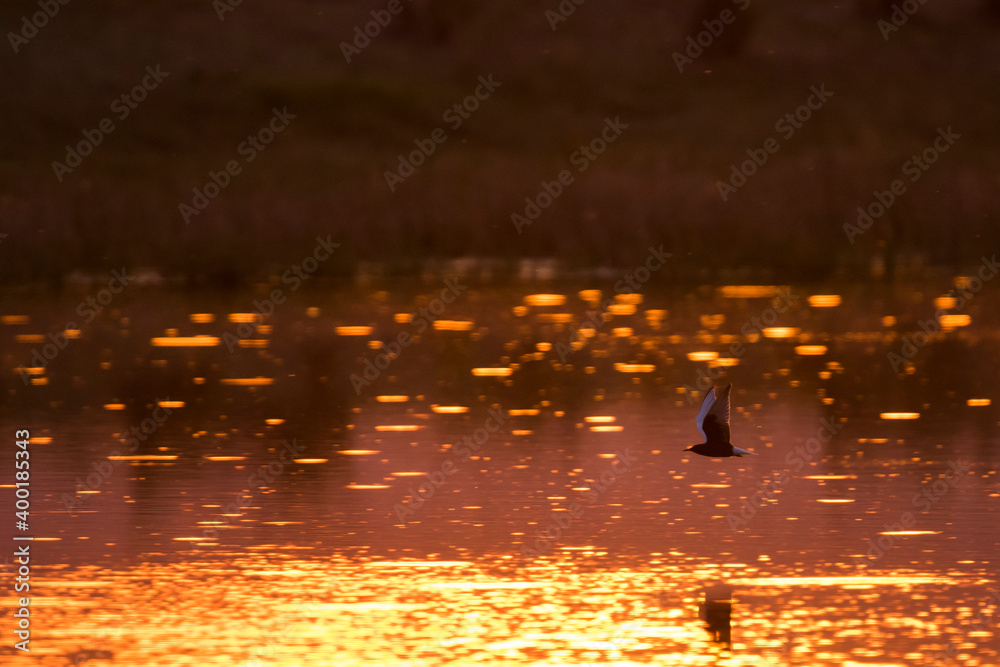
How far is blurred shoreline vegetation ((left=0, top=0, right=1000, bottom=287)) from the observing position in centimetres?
3478

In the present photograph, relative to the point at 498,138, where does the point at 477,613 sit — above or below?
below

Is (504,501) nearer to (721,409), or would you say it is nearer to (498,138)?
(721,409)

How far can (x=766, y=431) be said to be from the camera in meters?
15.5

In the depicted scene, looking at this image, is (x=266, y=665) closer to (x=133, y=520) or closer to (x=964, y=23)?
(x=133, y=520)

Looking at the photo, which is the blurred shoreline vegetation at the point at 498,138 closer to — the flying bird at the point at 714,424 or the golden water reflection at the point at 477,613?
the flying bird at the point at 714,424

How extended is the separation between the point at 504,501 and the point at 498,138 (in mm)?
47671

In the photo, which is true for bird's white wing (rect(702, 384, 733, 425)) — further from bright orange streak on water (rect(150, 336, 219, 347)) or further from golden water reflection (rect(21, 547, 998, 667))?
bright orange streak on water (rect(150, 336, 219, 347))

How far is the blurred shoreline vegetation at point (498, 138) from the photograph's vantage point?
34.8 m

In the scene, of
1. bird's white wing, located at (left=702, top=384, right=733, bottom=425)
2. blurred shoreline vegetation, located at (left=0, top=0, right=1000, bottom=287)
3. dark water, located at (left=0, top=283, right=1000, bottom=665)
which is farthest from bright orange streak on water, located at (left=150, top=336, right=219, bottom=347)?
bird's white wing, located at (left=702, top=384, right=733, bottom=425)

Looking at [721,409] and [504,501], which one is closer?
[721,409]

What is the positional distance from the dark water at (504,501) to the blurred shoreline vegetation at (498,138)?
11.8 m

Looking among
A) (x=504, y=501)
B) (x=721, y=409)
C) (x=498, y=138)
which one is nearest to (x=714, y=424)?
(x=721, y=409)

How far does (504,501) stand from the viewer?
41.0 ft

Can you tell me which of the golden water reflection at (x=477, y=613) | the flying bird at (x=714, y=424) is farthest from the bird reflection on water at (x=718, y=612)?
the flying bird at (x=714, y=424)
